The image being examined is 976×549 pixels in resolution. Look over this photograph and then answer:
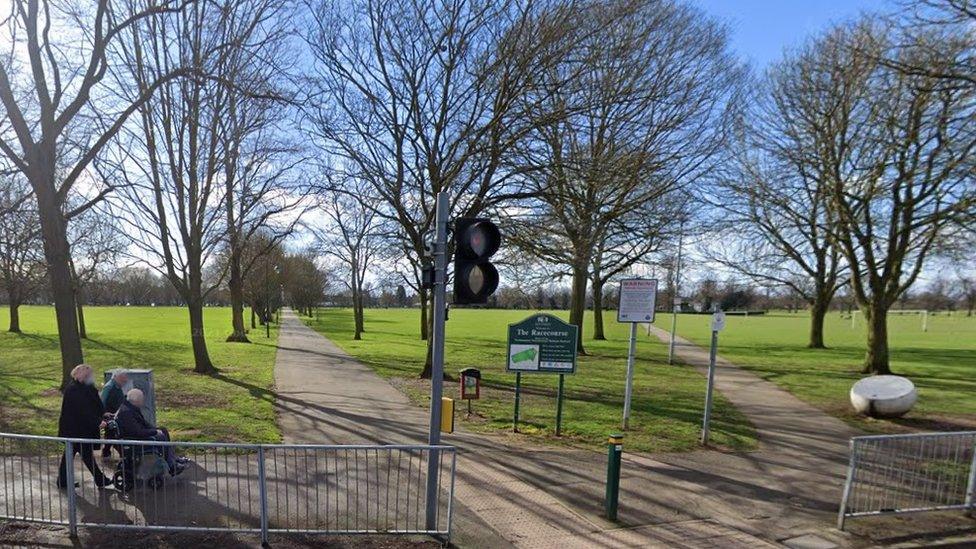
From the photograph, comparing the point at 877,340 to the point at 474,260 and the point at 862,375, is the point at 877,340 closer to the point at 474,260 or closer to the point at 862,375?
the point at 862,375

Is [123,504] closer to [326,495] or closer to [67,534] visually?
[67,534]

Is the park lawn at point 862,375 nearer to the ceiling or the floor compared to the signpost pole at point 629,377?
nearer to the floor

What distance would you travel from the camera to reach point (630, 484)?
6953 millimetres

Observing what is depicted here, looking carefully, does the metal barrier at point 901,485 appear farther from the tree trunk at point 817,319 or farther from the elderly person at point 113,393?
the tree trunk at point 817,319

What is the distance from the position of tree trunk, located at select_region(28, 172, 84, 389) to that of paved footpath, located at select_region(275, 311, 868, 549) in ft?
12.1

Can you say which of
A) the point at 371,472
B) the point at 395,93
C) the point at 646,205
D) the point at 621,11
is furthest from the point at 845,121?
the point at 371,472

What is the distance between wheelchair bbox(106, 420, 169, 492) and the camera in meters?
5.62

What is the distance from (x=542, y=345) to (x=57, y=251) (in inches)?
322

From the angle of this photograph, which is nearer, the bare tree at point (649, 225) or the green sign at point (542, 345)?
the green sign at point (542, 345)

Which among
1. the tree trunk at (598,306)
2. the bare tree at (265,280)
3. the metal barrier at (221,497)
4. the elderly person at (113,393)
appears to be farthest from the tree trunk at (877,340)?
the bare tree at (265,280)

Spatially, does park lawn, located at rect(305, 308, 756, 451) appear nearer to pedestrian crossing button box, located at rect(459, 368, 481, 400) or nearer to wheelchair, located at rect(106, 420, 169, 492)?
pedestrian crossing button box, located at rect(459, 368, 481, 400)

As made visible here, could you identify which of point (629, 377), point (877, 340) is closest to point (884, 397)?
point (629, 377)

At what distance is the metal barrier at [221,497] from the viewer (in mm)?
5008

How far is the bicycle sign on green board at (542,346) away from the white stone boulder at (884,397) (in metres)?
6.72
